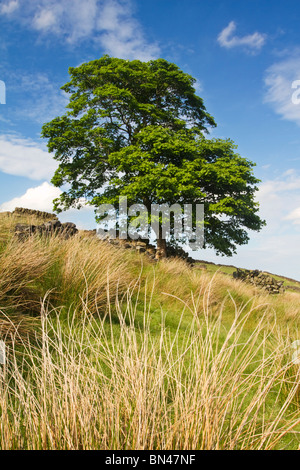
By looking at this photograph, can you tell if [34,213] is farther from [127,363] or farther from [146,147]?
[127,363]

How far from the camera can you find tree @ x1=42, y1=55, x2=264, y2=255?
19.0m

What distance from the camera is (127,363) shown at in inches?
96.8

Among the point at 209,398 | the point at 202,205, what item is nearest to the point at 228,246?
the point at 202,205

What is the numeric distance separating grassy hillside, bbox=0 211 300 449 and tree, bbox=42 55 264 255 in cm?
929

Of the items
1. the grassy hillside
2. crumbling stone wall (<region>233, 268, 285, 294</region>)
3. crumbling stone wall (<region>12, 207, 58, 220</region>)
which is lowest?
crumbling stone wall (<region>233, 268, 285, 294</region>)

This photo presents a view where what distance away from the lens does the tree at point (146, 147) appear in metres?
19.0

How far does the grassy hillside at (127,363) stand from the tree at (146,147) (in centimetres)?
929

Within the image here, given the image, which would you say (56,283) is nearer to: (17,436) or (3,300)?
(3,300)

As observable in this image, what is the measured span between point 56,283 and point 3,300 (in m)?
1.05

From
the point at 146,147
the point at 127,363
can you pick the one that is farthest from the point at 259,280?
the point at 127,363

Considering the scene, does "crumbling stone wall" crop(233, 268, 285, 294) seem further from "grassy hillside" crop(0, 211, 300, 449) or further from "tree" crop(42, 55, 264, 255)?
"grassy hillside" crop(0, 211, 300, 449)

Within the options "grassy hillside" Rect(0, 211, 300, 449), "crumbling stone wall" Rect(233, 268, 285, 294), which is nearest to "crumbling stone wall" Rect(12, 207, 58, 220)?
"grassy hillside" Rect(0, 211, 300, 449)

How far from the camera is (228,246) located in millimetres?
21516

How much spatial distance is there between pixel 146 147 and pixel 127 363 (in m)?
19.3
